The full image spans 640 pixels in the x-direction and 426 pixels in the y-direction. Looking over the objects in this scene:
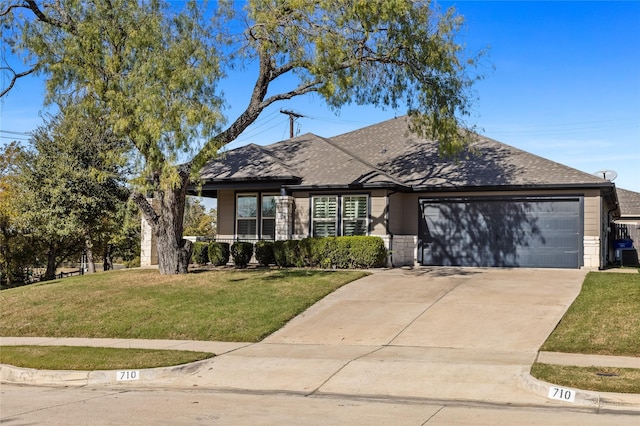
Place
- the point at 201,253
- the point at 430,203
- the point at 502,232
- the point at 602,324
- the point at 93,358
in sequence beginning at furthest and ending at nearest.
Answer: the point at 201,253 → the point at 430,203 → the point at 502,232 → the point at 602,324 → the point at 93,358

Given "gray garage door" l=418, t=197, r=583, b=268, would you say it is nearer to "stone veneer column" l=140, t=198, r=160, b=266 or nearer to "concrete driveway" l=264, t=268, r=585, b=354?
"concrete driveway" l=264, t=268, r=585, b=354

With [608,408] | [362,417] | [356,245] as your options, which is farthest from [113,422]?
[356,245]

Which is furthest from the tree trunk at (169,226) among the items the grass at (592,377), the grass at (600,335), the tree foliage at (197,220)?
the tree foliage at (197,220)

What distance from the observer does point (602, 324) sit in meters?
13.2

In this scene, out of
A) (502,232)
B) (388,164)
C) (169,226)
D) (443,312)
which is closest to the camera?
(443,312)

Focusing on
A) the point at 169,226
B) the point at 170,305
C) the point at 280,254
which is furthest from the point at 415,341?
the point at 280,254

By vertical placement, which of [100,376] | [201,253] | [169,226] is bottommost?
[100,376]

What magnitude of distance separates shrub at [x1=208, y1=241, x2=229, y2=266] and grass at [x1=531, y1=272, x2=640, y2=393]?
515 inches

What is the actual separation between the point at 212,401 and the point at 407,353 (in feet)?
14.3

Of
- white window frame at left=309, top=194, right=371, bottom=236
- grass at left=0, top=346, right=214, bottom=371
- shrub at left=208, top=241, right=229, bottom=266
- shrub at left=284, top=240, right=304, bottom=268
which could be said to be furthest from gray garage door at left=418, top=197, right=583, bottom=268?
grass at left=0, top=346, right=214, bottom=371

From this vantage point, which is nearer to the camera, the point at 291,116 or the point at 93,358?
the point at 93,358

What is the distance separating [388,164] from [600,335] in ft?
48.2

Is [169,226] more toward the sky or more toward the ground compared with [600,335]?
more toward the sky

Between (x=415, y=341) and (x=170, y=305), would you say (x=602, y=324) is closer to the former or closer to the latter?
(x=415, y=341)
